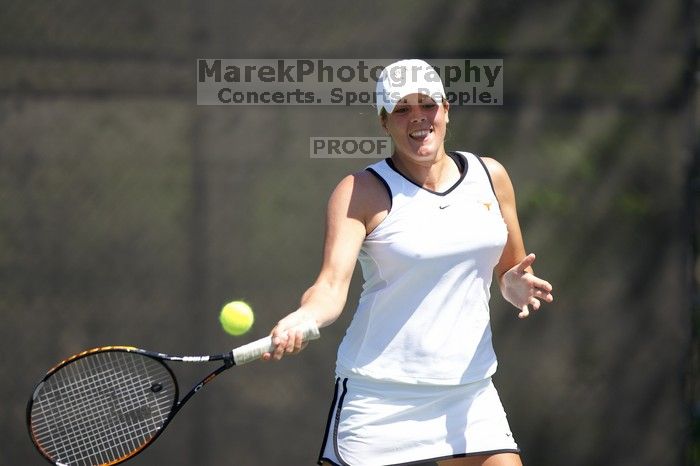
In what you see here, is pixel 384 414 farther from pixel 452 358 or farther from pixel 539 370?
pixel 539 370

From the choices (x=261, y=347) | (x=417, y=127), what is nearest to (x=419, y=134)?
(x=417, y=127)

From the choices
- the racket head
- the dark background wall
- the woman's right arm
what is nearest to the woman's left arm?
the woman's right arm

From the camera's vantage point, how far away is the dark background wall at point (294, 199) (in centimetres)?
387

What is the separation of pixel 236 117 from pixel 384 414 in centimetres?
153

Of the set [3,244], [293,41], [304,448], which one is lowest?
[304,448]

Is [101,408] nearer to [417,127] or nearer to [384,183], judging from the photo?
[384,183]

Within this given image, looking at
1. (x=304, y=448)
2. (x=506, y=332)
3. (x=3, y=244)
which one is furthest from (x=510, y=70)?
(x=3, y=244)

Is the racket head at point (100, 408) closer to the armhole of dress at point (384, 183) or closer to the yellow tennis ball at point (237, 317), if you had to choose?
the yellow tennis ball at point (237, 317)

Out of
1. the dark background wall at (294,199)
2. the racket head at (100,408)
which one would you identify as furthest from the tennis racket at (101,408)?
the dark background wall at (294,199)

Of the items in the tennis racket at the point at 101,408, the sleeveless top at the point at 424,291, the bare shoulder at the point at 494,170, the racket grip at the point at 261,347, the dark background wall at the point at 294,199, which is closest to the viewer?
the racket grip at the point at 261,347

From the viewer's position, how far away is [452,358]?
2664 mm

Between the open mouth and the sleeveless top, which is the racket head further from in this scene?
the open mouth

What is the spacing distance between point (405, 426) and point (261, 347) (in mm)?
386

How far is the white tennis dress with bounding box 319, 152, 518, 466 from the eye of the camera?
265 cm
